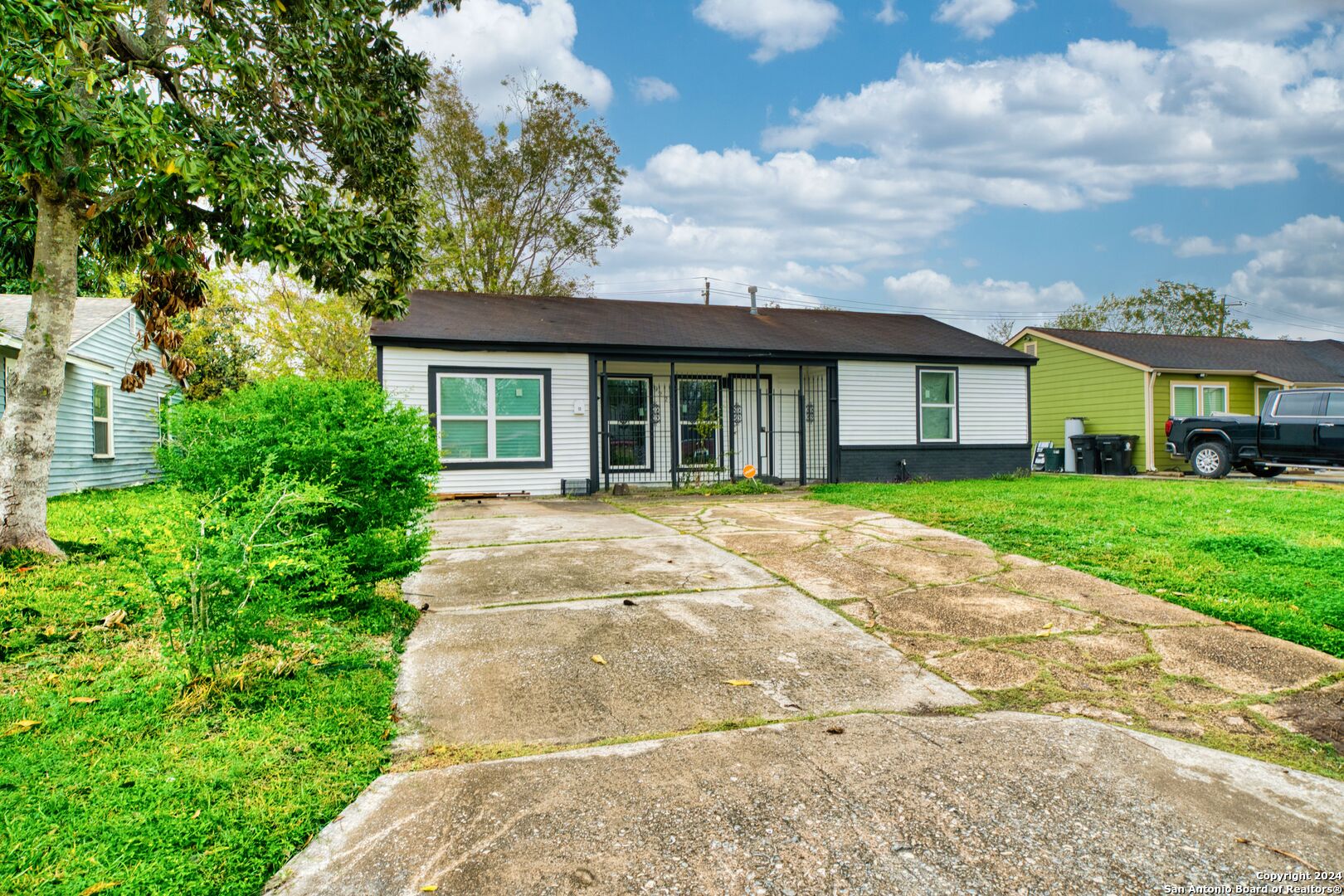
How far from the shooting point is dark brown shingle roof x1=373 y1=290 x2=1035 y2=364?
1190 cm

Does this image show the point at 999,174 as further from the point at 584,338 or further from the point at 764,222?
the point at 584,338

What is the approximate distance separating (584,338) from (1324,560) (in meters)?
10.2

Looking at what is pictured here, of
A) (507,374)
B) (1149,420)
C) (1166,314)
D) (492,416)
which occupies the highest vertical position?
(1166,314)

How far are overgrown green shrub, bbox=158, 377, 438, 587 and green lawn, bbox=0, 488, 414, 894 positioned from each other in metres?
0.40

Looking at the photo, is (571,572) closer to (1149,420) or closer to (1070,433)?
(1149,420)

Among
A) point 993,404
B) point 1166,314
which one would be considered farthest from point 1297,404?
point 1166,314

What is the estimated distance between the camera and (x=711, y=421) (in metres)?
13.8

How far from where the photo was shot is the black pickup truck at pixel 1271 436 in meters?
12.9

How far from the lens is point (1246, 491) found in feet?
35.0

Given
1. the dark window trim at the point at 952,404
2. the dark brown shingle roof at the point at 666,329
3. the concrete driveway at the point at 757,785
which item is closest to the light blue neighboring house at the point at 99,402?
the dark brown shingle roof at the point at 666,329

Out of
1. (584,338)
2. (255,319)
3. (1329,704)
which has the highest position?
(255,319)

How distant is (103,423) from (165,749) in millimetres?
15817

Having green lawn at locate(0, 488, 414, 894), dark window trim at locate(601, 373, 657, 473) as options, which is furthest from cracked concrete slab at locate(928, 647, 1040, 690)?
dark window trim at locate(601, 373, 657, 473)

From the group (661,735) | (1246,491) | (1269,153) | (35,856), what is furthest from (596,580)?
(1269,153)
